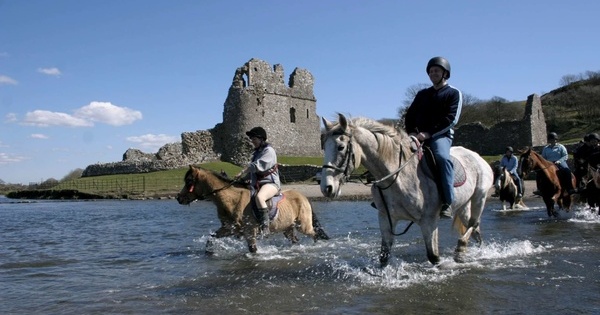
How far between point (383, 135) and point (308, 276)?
2348 mm

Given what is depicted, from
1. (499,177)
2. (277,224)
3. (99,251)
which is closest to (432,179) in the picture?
(277,224)

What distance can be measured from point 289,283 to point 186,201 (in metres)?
3.77

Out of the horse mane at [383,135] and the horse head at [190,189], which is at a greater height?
the horse mane at [383,135]

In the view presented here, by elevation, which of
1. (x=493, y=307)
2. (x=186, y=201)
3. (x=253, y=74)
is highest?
(x=253, y=74)

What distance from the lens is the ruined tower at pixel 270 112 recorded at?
2152 inches

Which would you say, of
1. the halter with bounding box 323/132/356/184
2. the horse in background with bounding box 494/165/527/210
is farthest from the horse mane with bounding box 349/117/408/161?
the horse in background with bounding box 494/165/527/210

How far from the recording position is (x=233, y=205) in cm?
979

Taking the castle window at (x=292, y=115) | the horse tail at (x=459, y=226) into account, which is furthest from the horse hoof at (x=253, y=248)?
the castle window at (x=292, y=115)

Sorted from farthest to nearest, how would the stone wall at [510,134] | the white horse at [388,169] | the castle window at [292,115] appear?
the castle window at [292,115]
the stone wall at [510,134]
the white horse at [388,169]

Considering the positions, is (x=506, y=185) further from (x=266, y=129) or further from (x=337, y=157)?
(x=266, y=129)

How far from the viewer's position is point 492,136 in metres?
48.8

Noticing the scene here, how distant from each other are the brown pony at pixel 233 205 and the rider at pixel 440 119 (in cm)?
345

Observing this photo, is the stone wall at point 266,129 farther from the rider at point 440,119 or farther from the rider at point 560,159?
the rider at point 440,119

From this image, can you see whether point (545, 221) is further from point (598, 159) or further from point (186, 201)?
point (186, 201)
